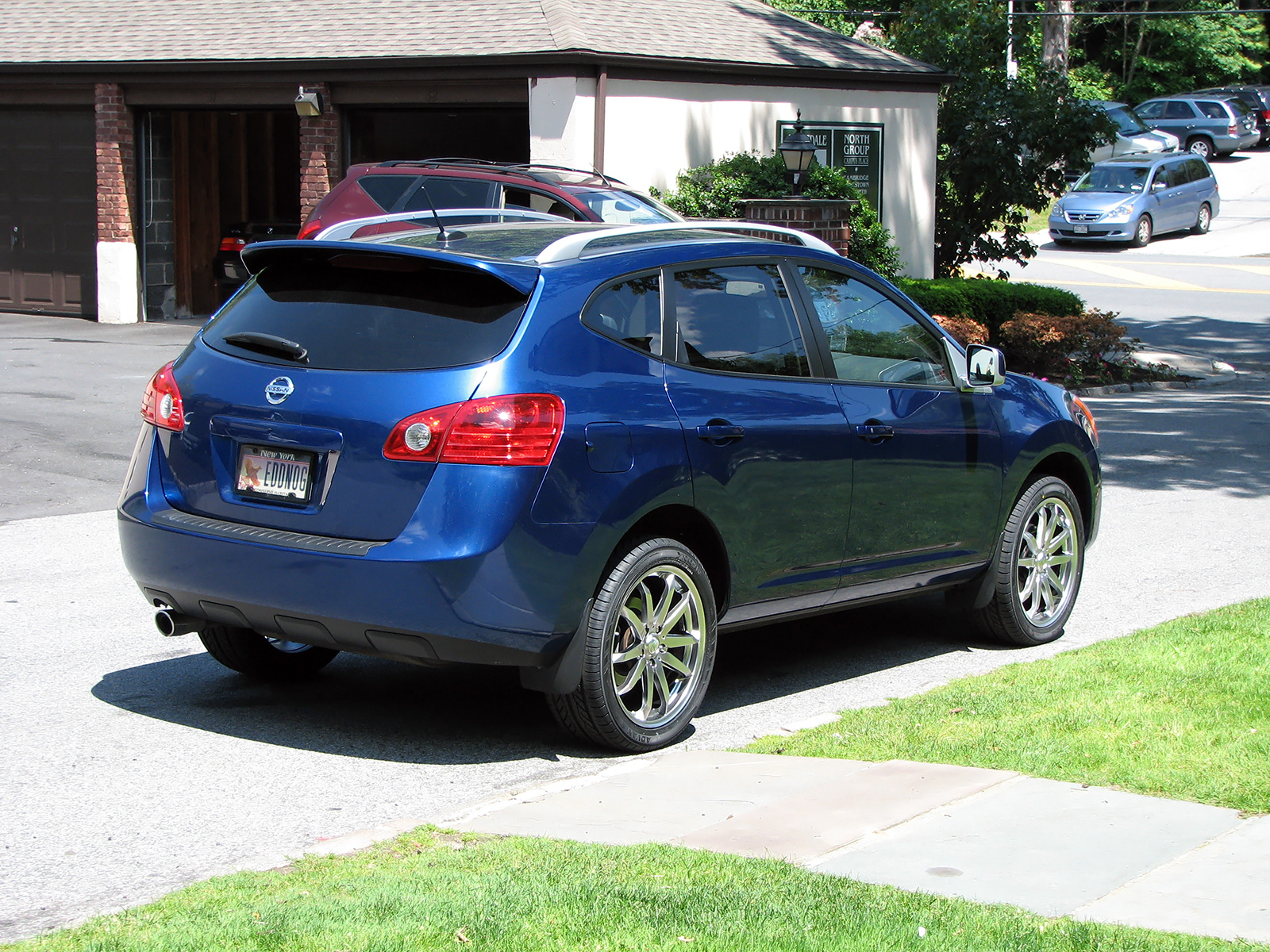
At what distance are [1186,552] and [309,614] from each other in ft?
20.1

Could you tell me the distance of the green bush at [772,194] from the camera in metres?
18.8

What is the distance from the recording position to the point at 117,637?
7121 mm

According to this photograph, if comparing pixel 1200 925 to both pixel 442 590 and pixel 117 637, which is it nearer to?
pixel 442 590

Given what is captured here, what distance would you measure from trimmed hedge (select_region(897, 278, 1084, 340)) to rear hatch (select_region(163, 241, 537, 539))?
1356 cm

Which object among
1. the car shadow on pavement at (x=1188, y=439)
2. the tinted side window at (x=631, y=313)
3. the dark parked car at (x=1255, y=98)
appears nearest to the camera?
the tinted side window at (x=631, y=313)

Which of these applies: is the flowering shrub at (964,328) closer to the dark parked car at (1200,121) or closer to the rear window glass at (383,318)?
the rear window glass at (383,318)

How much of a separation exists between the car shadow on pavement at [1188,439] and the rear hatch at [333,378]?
7.93 meters

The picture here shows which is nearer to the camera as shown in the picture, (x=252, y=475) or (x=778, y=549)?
(x=252, y=475)

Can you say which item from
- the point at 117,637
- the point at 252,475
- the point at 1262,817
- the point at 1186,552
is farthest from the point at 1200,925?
the point at 1186,552

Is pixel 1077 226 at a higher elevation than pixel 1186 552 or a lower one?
higher

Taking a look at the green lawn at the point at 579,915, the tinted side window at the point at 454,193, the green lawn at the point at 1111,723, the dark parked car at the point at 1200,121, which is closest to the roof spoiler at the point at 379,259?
the green lawn at the point at 1111,723

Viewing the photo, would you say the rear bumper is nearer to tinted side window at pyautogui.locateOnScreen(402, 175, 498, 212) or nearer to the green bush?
tinted side window at pyautogui.locateOnScreen(402, 175, 498, 212)

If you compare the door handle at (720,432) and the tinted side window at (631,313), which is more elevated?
the tinted side window at (631,313)

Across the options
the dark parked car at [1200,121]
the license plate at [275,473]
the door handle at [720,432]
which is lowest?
the license plate at [275,473]
